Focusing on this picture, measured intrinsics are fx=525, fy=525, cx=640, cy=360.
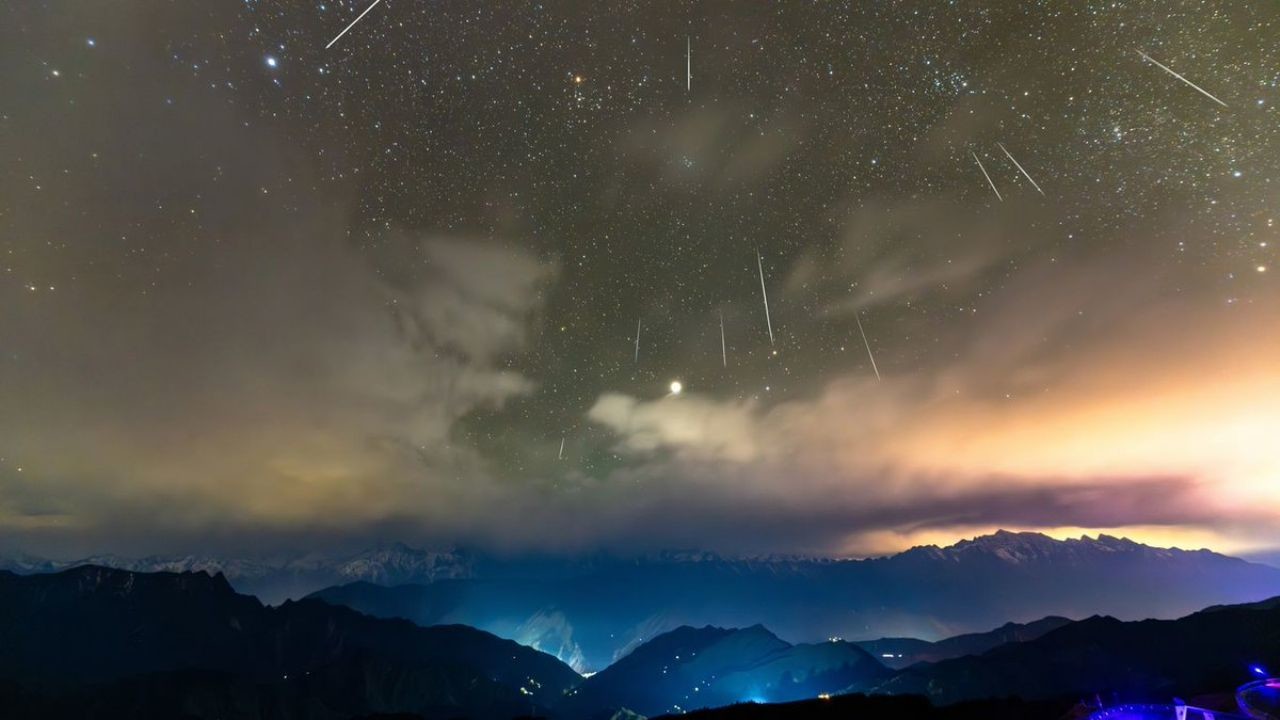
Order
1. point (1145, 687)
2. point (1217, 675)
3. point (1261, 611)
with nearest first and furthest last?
point (1217, 675), point (1145, 687), point (1261, 611)

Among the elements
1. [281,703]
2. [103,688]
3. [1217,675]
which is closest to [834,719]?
[1217,675]

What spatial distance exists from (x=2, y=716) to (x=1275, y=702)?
10489 inches

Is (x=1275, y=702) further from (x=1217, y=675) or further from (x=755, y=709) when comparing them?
(x=1217, y=675)

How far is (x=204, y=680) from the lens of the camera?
7082 inches

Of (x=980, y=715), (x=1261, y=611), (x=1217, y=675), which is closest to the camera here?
(x=980, y=715)

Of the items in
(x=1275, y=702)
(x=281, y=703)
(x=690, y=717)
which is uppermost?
(x=1275, y=702)

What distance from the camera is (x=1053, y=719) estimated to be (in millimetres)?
104562

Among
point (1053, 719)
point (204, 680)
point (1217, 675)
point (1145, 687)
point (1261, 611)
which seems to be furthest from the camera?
point (1261, 611)

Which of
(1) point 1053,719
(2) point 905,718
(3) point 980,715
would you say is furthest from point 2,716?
(1) point 1053,719

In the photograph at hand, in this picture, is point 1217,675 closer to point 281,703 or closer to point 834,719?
point 834,719

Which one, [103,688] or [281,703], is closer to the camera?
[103,688]

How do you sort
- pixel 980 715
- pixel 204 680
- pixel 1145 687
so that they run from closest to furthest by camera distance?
pixel 980 715 < pixel 1145 687 < pixel 204 680

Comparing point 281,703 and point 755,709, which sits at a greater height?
point 755,709

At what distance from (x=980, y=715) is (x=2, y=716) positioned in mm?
258880
